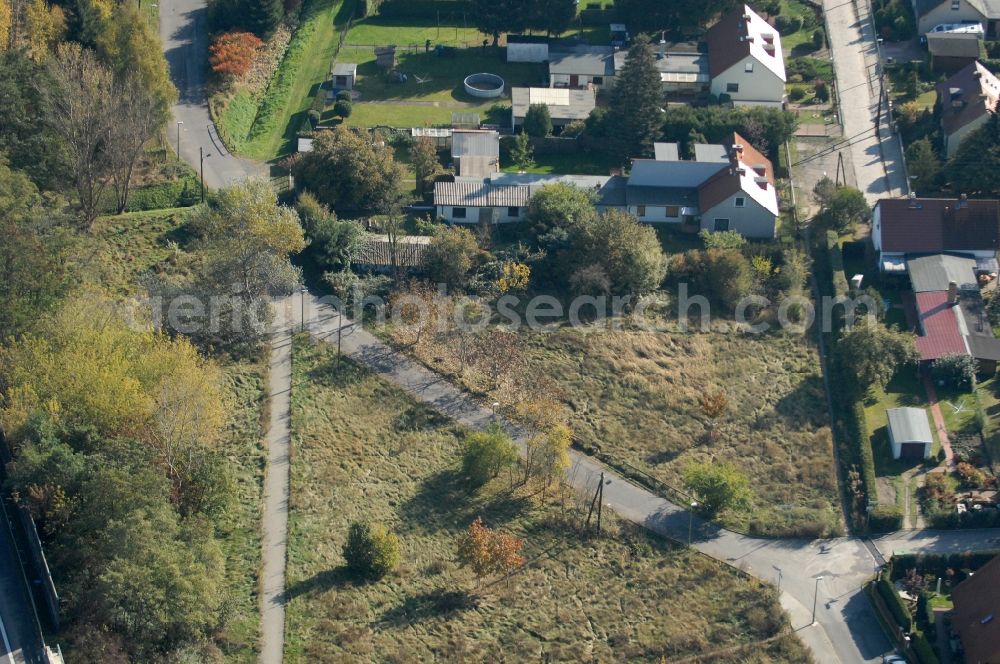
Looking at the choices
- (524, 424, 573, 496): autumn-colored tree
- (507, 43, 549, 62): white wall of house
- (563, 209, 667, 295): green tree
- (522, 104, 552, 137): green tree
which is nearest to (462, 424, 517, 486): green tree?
(524, 424, 573, 496): autumn-colored tree

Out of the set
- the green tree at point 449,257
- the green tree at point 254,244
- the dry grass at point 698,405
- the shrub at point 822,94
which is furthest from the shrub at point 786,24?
the green tree at point 254,244

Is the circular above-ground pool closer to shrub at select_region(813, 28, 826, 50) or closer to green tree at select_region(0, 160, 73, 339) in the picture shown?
shrub at select_region(813, 28, 826, 50)

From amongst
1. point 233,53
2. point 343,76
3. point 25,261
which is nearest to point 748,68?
point 343,76

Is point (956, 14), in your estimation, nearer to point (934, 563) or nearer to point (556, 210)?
point (556, 210)

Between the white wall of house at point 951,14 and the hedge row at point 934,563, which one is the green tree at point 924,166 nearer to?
the white wall of house at point 951,14

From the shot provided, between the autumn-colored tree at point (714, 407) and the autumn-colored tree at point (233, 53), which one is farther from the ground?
the autumn-colored tree at point (233, 53)

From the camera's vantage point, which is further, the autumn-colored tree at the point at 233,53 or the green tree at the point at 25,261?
the autumn-colored tree at the point at 233,53
